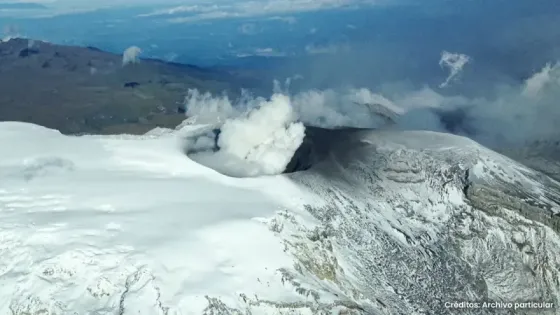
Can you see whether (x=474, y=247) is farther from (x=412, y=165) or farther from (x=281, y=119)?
(x=281, y=119)

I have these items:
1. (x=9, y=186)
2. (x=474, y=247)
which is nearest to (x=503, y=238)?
(x=474, y=247)

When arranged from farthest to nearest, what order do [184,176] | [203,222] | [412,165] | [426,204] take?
[412,165] < [426,204] < [184,176] < [203,222]

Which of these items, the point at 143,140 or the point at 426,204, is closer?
A: the point at 426,204

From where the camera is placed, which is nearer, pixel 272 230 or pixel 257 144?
pixel 272 230

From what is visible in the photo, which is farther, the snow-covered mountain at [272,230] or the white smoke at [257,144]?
the white smoke at [257,144]

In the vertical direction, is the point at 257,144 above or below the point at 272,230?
above

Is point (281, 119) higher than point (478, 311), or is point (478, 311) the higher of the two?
point (281, 119)

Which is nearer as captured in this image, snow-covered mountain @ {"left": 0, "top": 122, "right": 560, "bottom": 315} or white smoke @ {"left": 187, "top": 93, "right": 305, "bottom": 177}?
snow-covered mountain @ {"left": 0, "top": 122, "right": 560, "bottom": 315}

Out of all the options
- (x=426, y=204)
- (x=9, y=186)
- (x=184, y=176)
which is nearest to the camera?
(x=9, y=186)
